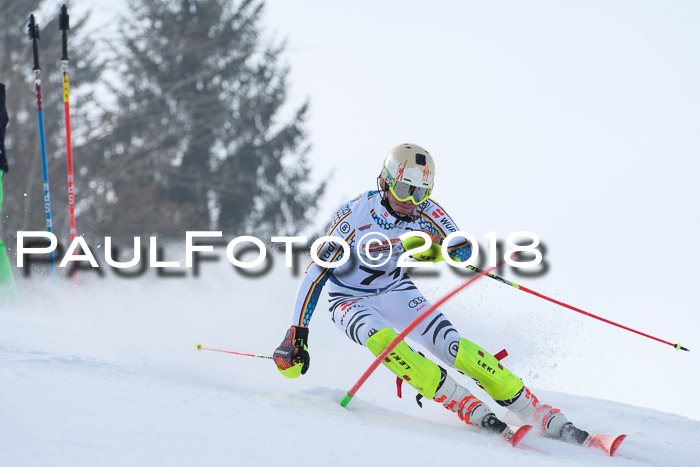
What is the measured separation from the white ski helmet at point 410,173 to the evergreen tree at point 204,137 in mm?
14706

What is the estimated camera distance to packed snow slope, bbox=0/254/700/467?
8.87 ft

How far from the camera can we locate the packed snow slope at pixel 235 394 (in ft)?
8.87

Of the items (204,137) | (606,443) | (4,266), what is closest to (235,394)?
(606,443)

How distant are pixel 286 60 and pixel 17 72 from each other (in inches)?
405

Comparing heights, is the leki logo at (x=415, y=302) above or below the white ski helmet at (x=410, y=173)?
below

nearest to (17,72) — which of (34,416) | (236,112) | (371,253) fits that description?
(236,112)

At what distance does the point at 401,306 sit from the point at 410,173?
31.1 inches

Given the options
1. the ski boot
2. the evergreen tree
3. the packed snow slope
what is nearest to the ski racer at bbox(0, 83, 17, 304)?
the packed snow slope

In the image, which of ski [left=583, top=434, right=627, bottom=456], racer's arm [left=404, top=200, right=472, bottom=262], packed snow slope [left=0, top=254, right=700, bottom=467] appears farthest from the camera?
racer's arm [left=404, top=200, right=472, bottom=262]

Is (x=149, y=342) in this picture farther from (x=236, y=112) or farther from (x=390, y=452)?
(x=236, y=112)

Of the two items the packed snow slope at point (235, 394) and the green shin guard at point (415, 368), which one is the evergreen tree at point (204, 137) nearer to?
the packed snow slope at point (235, 394)

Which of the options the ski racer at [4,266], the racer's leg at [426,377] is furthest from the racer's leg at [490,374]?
the ski racer at [4,266]

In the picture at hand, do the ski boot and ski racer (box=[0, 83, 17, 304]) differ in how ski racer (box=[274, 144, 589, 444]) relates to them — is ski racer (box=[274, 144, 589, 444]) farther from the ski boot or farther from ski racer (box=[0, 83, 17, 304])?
ski racer (box=[0, 83, 17, 304])

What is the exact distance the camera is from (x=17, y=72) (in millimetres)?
16281
